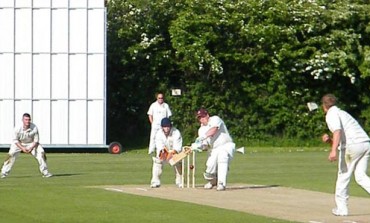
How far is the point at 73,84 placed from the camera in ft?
126

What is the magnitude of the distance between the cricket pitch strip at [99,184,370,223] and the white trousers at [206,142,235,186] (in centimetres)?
33

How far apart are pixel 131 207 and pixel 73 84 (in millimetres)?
21042

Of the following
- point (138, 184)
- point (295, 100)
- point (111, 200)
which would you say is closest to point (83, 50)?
point (295, 100)

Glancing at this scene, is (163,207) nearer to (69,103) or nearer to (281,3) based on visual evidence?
(69,103)

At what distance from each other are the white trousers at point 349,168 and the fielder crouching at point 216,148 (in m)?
5.12

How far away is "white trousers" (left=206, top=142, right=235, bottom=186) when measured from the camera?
70.7ft

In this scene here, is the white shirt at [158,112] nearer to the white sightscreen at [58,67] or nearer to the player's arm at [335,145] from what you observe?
the white sightscreen at [58,67]

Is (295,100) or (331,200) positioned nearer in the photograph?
(331,200)

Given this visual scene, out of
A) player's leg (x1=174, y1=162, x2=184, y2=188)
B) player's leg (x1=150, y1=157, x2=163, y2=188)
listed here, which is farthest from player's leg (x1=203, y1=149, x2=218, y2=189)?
player's leg (x1=150, y1=157, x2=163, y2=188)

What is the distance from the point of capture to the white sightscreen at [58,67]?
38.4 metres

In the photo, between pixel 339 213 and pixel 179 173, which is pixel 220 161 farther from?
pixel 339 213

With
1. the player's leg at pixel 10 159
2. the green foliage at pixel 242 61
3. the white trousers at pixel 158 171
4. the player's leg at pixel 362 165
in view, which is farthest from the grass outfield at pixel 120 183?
the green foliage at pixel 242 61

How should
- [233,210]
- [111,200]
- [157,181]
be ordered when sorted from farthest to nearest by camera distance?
[157,181] → [111,200] → [233,210]

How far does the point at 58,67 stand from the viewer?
38406mm
